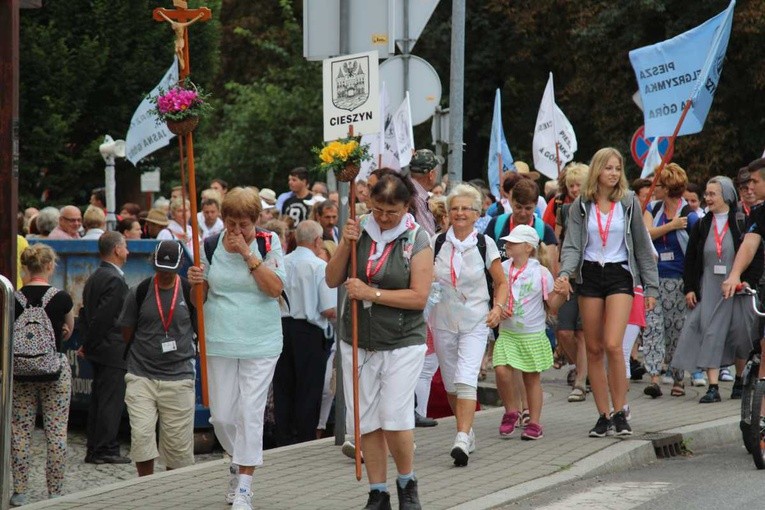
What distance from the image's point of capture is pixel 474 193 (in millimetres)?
10328

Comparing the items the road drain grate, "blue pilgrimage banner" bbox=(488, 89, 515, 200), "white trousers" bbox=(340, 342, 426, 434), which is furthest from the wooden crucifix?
"blue pilgrimage banner" bbox=(488, 89, 515, 200)

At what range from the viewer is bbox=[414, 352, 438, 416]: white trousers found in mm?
11828

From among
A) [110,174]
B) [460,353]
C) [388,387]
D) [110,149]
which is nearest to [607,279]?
[460,353]

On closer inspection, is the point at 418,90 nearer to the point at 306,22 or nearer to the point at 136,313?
the point at 306,22

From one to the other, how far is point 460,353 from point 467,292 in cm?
41

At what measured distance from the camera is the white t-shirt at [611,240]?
36.0ft

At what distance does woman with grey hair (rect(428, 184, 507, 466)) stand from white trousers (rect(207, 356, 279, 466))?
1965 millimetres

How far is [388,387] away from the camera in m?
8.16

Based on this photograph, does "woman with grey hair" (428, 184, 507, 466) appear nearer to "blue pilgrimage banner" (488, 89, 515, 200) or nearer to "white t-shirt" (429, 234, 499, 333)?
"white t-shirt" (429, 234, 499, 333)

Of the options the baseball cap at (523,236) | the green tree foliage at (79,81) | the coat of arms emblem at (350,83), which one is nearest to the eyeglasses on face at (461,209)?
the coat of arms emblem at (350,83)

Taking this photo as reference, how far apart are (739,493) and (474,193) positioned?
2651 mm

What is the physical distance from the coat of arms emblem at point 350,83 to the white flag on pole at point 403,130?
17.0 feet

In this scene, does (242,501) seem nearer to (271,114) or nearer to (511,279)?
(511,279)

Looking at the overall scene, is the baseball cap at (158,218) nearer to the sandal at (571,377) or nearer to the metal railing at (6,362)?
the sandal at (571,377)
